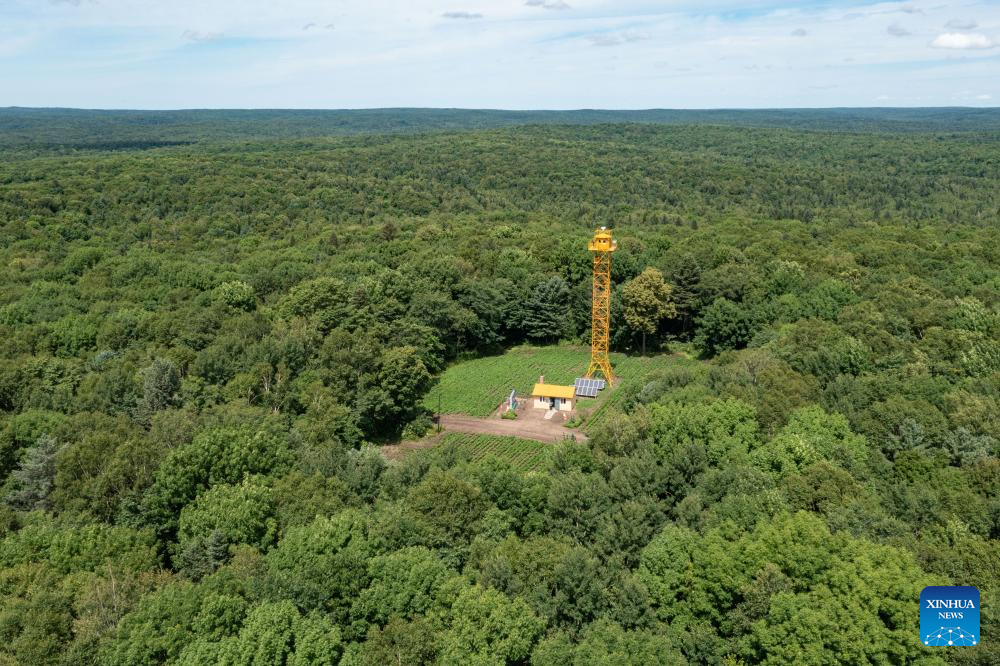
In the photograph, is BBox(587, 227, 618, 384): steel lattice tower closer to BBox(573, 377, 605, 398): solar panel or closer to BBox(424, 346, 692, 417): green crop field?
BBox(573, 377, 605, 398): solar panel

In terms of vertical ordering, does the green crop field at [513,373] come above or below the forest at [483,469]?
below

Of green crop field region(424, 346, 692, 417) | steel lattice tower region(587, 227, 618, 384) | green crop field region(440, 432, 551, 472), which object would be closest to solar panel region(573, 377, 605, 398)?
green crop field region(424, 346, 692, 417)

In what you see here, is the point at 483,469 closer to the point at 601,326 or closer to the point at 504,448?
the point at 504,448

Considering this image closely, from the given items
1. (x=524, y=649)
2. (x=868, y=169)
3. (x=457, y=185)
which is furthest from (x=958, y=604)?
(x=868, y=169)

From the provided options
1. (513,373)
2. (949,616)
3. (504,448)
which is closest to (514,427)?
(504,448)

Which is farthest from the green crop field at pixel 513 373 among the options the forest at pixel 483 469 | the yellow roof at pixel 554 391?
the forest at pixel 483 469

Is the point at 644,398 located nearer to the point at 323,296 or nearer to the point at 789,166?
the point at 323,296

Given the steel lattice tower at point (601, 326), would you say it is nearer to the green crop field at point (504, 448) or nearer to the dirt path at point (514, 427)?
the dirt path at point (514, 427)
